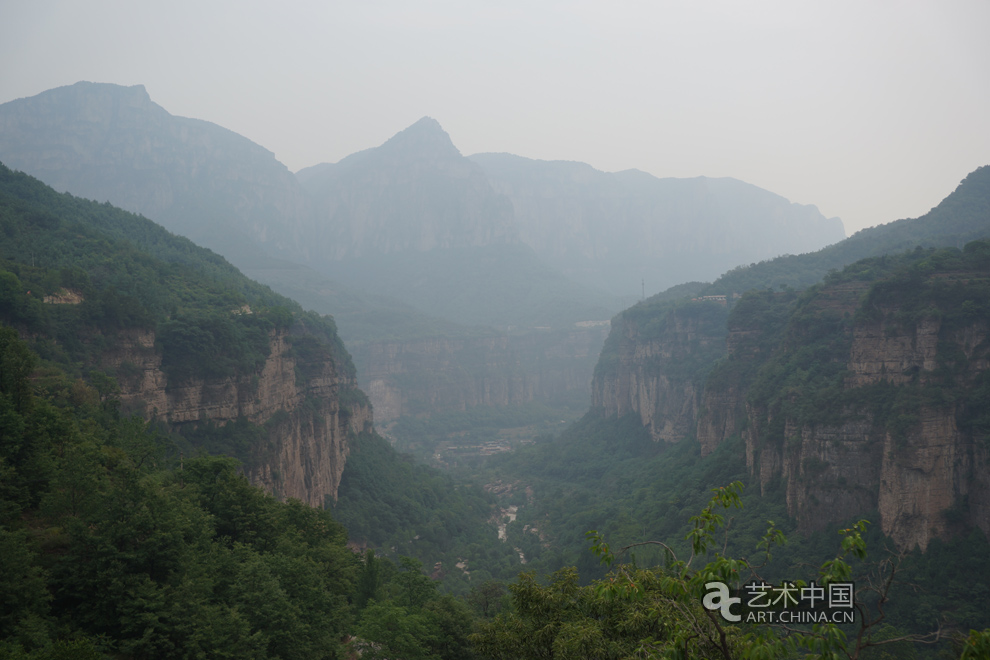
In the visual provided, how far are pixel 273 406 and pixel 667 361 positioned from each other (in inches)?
2508

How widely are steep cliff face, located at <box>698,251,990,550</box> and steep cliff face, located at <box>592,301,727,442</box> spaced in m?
34.2

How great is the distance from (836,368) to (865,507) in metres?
13.4

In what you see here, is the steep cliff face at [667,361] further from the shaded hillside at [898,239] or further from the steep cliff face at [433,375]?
the steep cliff face at [433,375]

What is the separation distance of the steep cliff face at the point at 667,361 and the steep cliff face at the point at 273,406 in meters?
46.9

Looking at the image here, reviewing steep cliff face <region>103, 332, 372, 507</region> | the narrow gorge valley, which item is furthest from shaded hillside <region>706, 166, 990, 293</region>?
steep cliff face <region>103, 332, 372, 507</region>

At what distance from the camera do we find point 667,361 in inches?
3974

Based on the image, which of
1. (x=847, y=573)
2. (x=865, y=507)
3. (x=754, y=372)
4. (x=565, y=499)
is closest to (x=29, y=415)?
(x=847, y=573)

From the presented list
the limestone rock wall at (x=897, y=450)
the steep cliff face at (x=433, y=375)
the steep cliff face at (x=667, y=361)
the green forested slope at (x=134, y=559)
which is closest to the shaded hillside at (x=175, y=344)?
the green forested slope at (x=134, y=559)

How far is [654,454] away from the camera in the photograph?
312 feet

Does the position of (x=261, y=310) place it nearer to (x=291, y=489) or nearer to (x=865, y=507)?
(x=291, y=489)

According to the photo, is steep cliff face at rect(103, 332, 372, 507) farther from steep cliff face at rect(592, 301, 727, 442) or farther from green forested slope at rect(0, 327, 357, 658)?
steep cliff face at rect(592, 301, 727, 442)

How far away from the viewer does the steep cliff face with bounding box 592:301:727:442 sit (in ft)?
308

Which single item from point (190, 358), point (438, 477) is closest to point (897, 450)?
point (190, 358)

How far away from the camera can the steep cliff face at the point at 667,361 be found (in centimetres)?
9375
